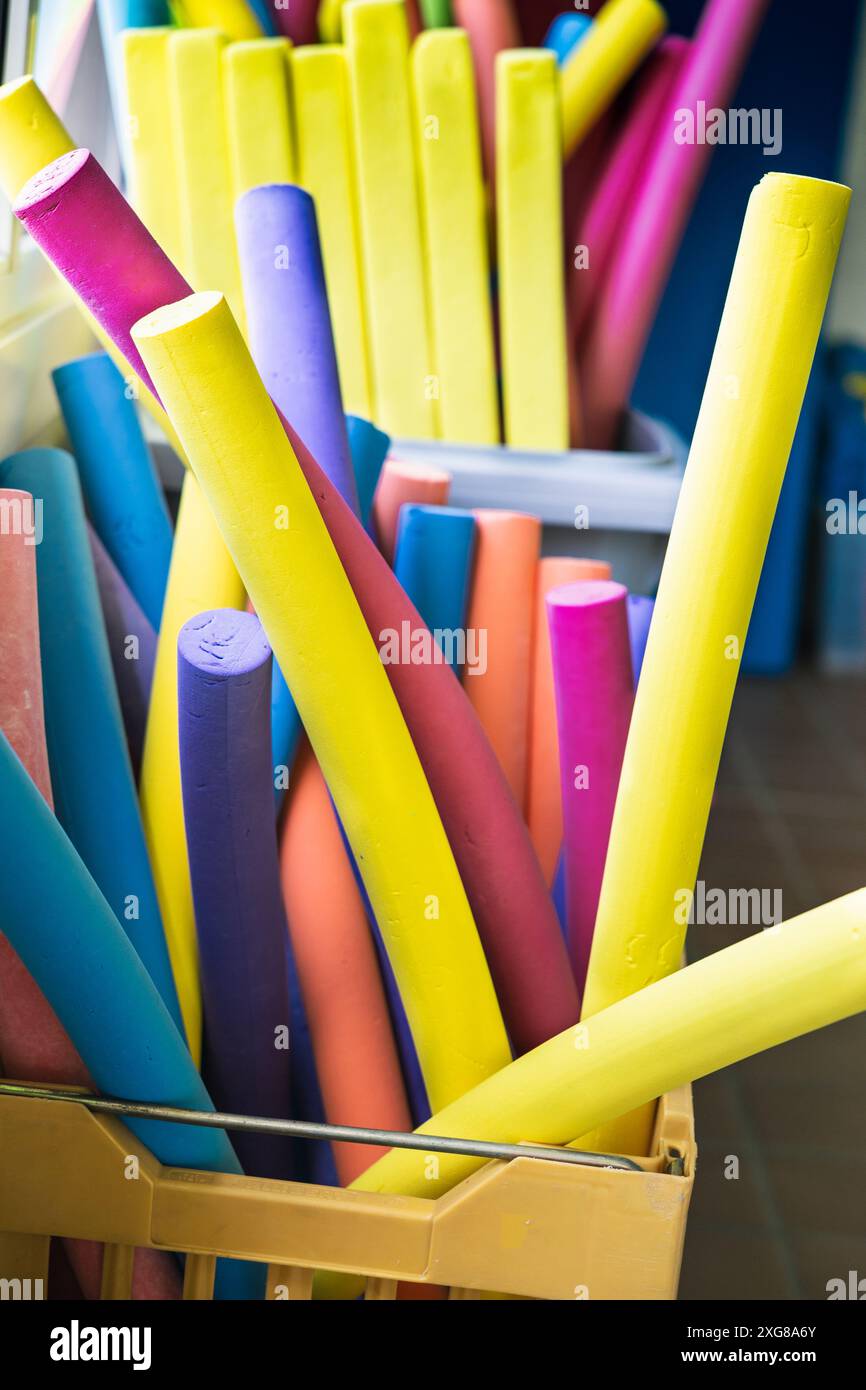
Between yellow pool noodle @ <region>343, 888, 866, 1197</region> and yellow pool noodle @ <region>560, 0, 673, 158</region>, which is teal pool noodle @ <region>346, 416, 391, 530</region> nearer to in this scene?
yellow pool noodle @ <region>343, 888, 866, 1197</region>

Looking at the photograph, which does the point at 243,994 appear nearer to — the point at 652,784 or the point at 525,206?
the point at 652,784

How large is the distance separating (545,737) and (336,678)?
0.32 m

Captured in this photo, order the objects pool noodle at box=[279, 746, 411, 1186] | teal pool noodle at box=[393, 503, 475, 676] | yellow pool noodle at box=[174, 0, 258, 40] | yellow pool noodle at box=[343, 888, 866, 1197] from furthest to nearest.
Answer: yellow pool noodle at box=[174, 0, 258, 40] → teal pool noodle at box=[393, 503, 475, 676] → pool noodle at box=[279, 746, 411, 1186] → yellow pool noodle at box=[343, 888, 866, 1197]

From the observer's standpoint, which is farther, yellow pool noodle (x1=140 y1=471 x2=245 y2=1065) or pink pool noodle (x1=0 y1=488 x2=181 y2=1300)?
yellow pool noodle (x1=140 y1=471 x2=245 y2=1065)

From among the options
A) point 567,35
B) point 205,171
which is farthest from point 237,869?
point 567,35

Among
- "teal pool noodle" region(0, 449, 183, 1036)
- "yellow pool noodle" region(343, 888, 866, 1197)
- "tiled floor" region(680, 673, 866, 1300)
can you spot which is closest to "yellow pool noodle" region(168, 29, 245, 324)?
"teal pool noodle" region(0, 449, 183, 1036)

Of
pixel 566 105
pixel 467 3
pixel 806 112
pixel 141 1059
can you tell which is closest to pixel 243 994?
pixel 141 1059

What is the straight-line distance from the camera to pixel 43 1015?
701 mm

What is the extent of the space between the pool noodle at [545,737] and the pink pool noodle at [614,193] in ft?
1.68

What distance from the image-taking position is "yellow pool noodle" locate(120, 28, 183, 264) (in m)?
1.17

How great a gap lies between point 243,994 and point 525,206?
0.81m

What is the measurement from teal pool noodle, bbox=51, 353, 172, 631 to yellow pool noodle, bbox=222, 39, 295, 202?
0.79ft

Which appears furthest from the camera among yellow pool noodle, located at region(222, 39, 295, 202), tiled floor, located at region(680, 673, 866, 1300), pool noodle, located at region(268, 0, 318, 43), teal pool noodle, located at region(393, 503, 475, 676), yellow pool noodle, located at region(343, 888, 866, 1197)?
tiled floor, located at region(680, 673, 866, 1300)

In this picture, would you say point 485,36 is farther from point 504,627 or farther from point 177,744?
point 177,744
